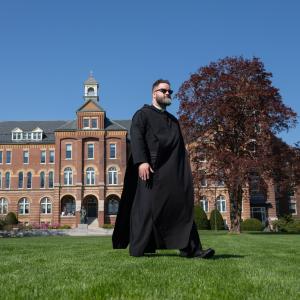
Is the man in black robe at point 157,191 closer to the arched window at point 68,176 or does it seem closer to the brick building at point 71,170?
the brick building at point 71,170

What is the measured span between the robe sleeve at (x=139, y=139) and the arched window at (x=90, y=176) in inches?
1944

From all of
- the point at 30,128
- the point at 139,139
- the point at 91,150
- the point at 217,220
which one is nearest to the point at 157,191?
the point at 139,139

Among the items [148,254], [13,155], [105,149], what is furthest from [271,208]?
[148,254]

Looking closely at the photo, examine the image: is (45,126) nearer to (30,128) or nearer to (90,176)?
(30,128)

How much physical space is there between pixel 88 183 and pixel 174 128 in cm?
4943

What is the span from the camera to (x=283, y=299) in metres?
3.41

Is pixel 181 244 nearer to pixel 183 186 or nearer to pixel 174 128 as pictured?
pixel 183 186

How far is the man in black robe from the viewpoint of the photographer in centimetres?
620

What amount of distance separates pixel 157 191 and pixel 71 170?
166 ft

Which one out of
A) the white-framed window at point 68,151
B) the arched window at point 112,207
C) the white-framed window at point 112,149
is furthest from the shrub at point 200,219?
the white-framed window at point 68,151

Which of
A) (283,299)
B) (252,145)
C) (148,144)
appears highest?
(252,145)

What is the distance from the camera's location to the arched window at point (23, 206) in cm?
5741

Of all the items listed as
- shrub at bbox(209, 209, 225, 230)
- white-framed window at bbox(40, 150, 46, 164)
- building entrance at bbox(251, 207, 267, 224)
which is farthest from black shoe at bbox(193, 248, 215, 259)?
white-framed window at bbox(40, 150, 46, 164)

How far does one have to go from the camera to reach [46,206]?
57000mm
